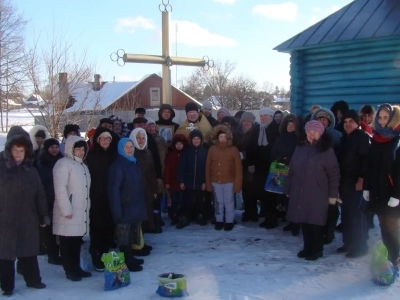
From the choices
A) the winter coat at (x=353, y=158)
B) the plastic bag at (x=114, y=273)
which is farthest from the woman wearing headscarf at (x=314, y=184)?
the plastic bag at (x=114, y=273)

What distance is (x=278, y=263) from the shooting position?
215 inches

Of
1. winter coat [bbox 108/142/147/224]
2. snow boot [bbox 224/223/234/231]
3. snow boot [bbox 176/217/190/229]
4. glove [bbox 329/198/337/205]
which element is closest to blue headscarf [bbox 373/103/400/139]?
glove [bbox 329/198/337/205]

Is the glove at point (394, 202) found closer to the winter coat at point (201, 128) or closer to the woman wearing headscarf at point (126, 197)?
the woman wearing headscarf at point (126, 197)

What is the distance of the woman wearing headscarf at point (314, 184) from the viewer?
546cm

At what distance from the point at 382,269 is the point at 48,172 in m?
3.71

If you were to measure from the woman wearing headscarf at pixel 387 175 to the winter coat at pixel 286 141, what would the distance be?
1.64m

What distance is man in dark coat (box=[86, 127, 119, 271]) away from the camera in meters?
5.40

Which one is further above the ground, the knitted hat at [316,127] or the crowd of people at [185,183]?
the knitted hat at [316,127]

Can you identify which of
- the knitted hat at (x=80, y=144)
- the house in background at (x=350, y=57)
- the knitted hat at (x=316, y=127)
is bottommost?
the knitted hat at (x=80, y=144)

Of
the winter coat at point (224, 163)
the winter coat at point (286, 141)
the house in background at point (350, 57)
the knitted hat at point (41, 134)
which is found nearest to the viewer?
the knitted hat at point (41, 134)

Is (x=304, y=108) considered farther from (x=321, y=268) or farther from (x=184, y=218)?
(x=321, y=268)

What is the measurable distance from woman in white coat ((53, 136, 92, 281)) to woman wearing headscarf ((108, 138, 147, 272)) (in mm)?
305

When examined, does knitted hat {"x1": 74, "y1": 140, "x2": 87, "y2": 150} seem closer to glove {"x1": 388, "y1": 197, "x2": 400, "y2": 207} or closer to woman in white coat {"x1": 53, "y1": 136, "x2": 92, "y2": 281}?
woman in white coat {"x1": 53, "y1": 136, "x2": 92, "y2": 281}

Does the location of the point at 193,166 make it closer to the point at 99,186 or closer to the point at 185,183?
the point at 185,183
